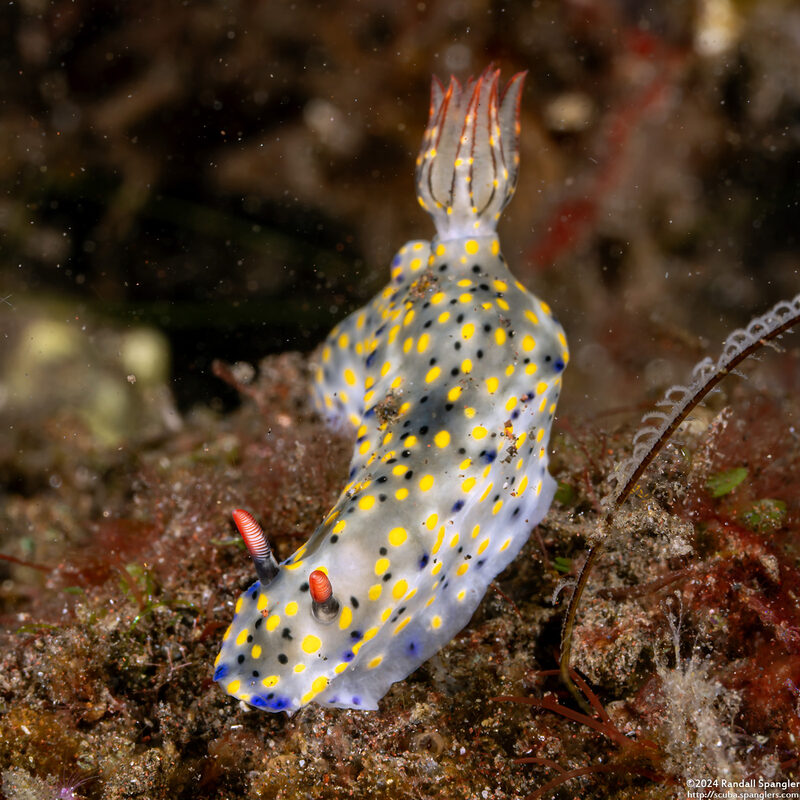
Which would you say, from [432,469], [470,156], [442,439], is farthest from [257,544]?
[470,156]

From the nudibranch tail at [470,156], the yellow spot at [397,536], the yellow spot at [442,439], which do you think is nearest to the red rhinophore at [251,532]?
the yellow spot at [397,536]

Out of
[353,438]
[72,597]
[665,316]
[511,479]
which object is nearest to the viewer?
[511,479]

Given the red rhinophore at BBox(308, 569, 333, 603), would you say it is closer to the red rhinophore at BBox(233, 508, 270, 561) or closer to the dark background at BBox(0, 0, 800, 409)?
the red rhinophore at BBox(233, 508, 270, 561)

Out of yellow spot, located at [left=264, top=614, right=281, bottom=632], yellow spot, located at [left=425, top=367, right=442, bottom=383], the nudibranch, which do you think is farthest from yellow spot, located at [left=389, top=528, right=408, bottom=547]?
yellow spot, located at [left=425, top=367, right=442, bottom=383]

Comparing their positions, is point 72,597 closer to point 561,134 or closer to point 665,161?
point 561,134

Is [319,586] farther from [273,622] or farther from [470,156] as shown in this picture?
[470,156]

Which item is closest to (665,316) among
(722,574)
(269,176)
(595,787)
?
(722,574)
